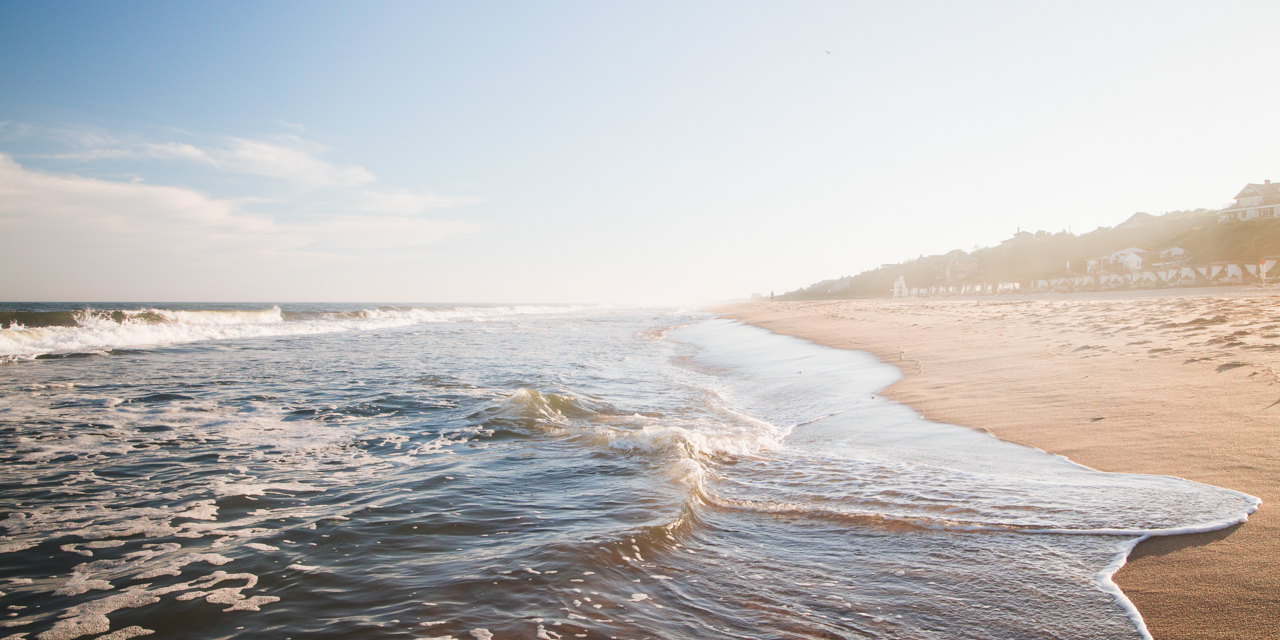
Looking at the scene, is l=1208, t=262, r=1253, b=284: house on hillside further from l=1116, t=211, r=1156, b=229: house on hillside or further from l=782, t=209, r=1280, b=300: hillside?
l=1116, t=211, r=1156, b=229: house on hillside

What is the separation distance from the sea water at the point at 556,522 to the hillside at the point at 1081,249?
54.9 meters

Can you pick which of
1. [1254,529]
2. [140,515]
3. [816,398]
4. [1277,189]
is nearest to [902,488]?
[1254,529]

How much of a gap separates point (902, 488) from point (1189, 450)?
2107mm

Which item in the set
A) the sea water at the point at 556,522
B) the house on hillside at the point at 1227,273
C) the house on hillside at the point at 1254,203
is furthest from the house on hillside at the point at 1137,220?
the sea water at the point at 556,522

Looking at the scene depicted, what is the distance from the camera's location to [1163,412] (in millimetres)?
4742

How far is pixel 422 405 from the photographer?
25.6 feet

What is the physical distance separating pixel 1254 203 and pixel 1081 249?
15.1 meters

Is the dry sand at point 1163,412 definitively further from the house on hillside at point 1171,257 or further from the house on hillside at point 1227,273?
the house on hillside at point 1171,257

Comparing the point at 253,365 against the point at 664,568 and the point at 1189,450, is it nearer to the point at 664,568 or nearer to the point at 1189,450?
the point at 664,568

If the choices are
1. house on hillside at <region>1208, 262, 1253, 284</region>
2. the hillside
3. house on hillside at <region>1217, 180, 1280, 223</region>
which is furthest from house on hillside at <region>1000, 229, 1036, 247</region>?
house on hillside at <region>1208, 262, 1253, 284</region>

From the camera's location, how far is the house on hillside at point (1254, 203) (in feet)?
160

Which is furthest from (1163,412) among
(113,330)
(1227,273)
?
(1227,273)

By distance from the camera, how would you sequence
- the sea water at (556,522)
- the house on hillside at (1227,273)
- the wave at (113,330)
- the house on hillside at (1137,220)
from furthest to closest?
1. the house on hillside at (1137,220)
2. the house on hillside at (1227,273)
3. the wave at (113,330)
4. the sea water at (556,522)

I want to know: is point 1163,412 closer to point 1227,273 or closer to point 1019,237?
point 1227,273
